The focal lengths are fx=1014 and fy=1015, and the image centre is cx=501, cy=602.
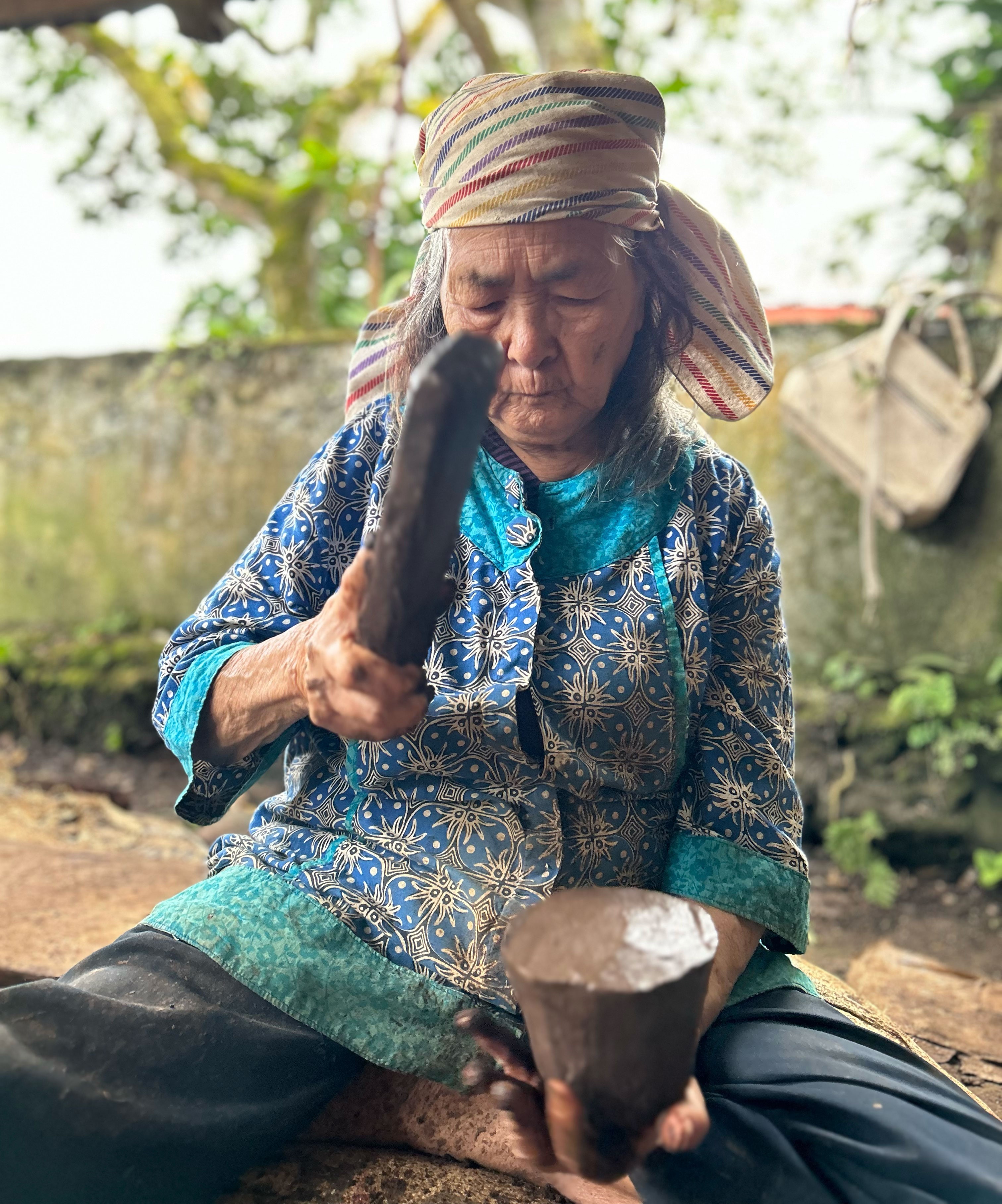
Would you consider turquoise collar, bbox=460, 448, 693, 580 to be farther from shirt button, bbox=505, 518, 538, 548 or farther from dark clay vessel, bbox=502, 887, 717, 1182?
dark clay vessel, bbox=502, 887, 717, 1182

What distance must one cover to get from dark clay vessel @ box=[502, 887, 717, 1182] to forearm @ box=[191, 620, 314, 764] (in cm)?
41

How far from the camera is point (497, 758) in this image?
1398 mm

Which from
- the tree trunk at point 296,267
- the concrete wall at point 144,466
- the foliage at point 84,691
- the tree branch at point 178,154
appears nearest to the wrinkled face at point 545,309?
the concrete wall at point 144,466

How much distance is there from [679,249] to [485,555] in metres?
0.56

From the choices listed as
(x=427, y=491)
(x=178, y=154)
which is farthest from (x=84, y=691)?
(x=427, y=491)

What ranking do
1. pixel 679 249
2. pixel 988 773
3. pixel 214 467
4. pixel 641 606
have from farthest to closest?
pixel 214 467, pixel 988 773, pixel 679 249, pixel 641 606

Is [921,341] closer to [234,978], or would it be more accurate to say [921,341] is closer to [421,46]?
[234,978]

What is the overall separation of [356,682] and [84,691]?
173 inches

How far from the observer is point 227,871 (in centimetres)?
145

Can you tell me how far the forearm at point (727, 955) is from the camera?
54.6 inches

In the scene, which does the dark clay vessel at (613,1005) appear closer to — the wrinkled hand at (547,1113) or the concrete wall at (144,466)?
the wrinkled hand at (547,1113)

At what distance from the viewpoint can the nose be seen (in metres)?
1.39

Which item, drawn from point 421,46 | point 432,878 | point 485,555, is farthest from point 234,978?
point 421,46

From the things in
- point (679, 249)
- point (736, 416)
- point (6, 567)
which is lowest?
point (6, 567)
